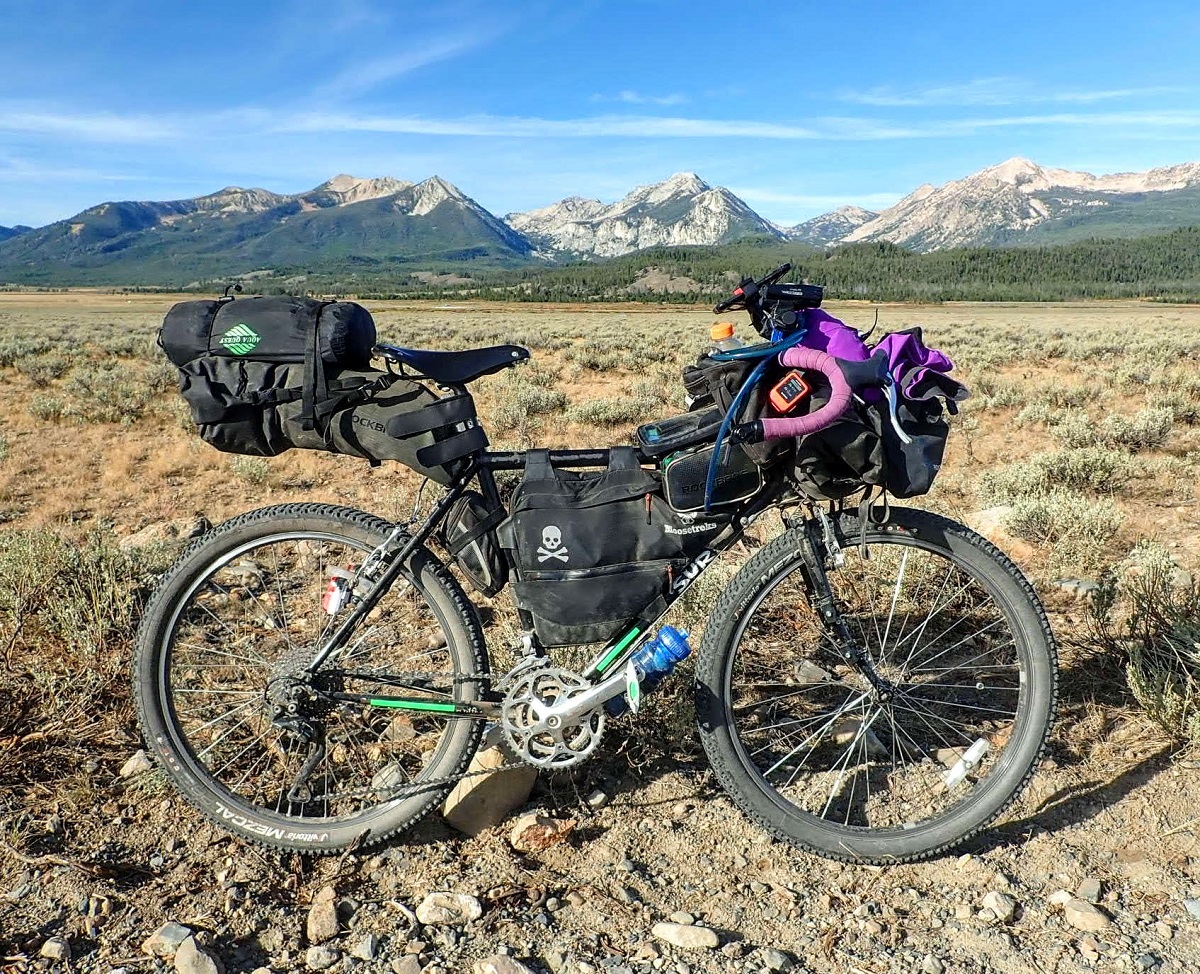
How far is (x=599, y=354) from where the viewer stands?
21.2 metres

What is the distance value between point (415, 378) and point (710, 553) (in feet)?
A: 3.81

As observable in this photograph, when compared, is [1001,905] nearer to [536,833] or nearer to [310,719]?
[536,833]

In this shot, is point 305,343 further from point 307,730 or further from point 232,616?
point 232,616

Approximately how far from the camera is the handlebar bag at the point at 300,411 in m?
2.54

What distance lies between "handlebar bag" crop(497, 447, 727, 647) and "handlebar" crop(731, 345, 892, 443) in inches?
14.9

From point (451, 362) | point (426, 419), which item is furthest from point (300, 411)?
point (451, 362)

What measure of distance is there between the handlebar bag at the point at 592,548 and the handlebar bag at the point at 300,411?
0.34 m

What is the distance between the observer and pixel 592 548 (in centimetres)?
263

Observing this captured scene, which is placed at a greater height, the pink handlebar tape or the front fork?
the pink handlebar tape

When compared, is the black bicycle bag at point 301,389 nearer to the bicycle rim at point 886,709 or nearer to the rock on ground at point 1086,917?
the bicycle rim at point 886,709

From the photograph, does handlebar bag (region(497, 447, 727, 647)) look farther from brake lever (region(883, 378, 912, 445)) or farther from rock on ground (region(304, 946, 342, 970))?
rock on ground (region(304, 946, 342, 970))

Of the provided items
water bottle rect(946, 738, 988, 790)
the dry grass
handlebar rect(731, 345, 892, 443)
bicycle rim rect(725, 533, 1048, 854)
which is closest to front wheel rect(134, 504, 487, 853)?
the dry grass

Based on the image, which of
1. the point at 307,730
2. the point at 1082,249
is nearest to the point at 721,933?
the point at 307,730

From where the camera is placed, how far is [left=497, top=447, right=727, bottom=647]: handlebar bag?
8.61 feet
